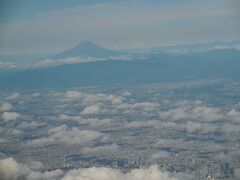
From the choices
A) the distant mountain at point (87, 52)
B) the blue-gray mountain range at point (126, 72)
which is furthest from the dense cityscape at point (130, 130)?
the distant mountain at point (87, 52)

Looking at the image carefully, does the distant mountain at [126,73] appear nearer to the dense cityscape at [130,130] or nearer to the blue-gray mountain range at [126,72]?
the blue-gray mountain range at [126,72]

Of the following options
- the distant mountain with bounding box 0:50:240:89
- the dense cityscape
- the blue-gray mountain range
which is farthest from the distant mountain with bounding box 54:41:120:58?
the dense cityscape

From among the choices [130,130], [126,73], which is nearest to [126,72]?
[126,73]

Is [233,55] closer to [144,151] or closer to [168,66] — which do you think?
[168,66]

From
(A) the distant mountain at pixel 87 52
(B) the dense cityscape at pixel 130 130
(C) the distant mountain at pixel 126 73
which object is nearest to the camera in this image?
(B) the dense cityscape at pixel 130 130

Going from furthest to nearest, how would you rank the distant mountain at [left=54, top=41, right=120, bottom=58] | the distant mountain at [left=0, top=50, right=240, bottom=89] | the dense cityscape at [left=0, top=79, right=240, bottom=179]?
1. the distant mountain at [left=54, top=41, right=120, bottom=58]
2. the distant mountain at [left=0, top=50, right=240, bottom=89]
3. the dense cityscape at [left=0, top=79, right=240, bottom=179]

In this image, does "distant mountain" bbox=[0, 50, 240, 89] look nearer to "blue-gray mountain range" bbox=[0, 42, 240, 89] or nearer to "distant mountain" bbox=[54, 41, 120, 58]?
"blue-gray mountain range" bbox=[0, 42, 240, 89]

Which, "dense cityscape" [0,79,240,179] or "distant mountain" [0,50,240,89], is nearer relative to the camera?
"dense cityscape" [0,79,240,179]
